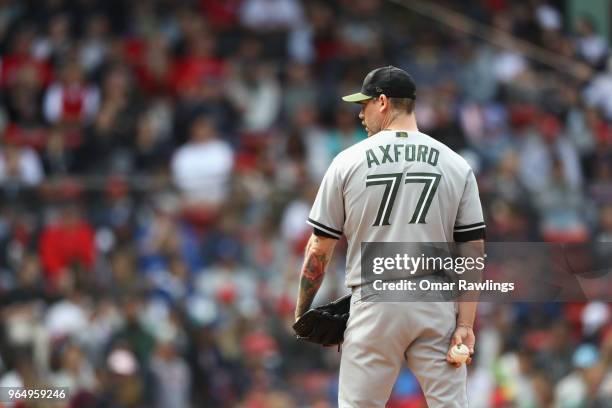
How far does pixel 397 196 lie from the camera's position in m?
5.69

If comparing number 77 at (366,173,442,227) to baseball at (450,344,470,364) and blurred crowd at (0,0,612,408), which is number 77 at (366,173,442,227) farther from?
blurred crowd at (0,0,612,408)

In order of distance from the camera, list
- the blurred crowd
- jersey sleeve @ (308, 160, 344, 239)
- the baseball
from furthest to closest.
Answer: the blurred crowd
jersey sleeve @ (308, 160, 344, 239)
the baseball

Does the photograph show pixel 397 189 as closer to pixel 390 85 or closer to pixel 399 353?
pixel 390 85

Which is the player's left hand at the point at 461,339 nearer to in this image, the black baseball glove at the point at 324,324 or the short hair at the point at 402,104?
the black baseball glove at the point at 324,324

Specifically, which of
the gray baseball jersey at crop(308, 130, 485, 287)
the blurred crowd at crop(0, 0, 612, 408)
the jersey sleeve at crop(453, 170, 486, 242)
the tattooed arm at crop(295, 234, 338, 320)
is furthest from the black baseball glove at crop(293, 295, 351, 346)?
the blurred crowd at crop(0, 0, 612, 408)

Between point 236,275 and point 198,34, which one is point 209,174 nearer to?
point 236,275

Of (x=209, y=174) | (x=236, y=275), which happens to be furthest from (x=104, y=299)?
(x=209, y=174)

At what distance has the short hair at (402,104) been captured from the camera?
586 centimetres

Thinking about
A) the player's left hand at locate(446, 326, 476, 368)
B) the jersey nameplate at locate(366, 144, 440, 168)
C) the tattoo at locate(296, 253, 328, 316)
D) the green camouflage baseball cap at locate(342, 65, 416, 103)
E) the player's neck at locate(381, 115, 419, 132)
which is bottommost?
the player's left hand at locate(446, 326, 476, 368)

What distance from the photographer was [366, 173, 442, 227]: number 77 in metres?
5.69

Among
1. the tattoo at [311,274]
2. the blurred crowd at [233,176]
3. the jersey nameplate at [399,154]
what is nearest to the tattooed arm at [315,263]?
the tattoo at [311,274]

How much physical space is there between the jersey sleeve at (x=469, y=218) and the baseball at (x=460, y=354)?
1.68 feet

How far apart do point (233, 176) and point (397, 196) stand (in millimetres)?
6613

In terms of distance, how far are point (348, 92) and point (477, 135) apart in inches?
60.8
